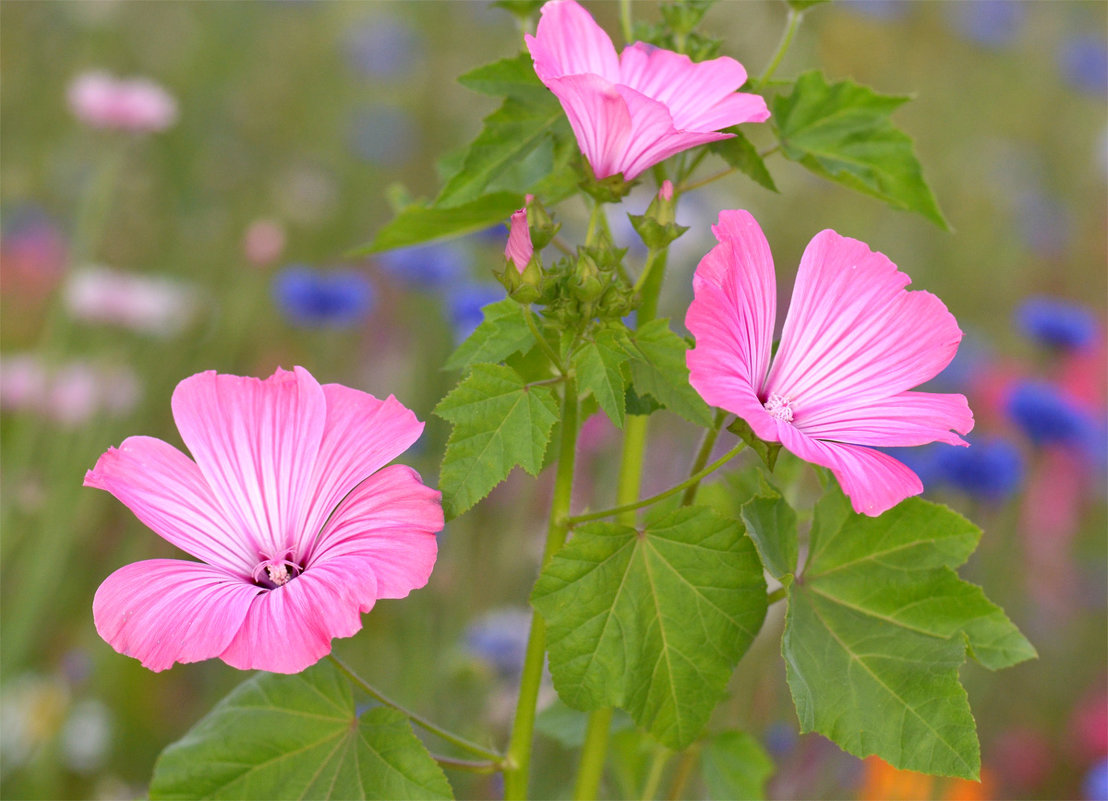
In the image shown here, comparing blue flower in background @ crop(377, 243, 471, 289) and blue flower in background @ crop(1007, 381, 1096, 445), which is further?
blue flower in background @ crop(377, 243, 471, 289)

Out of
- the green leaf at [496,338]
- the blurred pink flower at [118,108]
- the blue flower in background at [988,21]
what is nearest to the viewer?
the green leaf at [496,338]

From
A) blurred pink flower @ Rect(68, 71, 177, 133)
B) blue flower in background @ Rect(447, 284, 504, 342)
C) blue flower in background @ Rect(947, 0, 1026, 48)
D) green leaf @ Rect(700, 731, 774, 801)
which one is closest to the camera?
green leaf @ Rect(700, 731, 774, 801)

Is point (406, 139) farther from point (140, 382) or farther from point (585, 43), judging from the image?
point (585, 43)

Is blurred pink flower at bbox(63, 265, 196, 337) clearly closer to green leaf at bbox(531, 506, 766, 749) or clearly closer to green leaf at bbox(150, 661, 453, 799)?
green leaf at bbox(150, 661, 453, 799)

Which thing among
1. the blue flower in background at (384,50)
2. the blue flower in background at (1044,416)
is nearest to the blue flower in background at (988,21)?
the blue flower in background at (384,50)

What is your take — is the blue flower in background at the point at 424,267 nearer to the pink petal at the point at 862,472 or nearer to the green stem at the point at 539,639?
the green stem at the point at 539,639

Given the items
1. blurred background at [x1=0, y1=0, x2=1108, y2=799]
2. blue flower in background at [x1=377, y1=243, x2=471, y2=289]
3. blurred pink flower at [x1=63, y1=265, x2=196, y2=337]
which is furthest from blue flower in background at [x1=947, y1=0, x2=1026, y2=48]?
blurred pink flower at [x1=63, y1=265, x2=196, y2=337]
